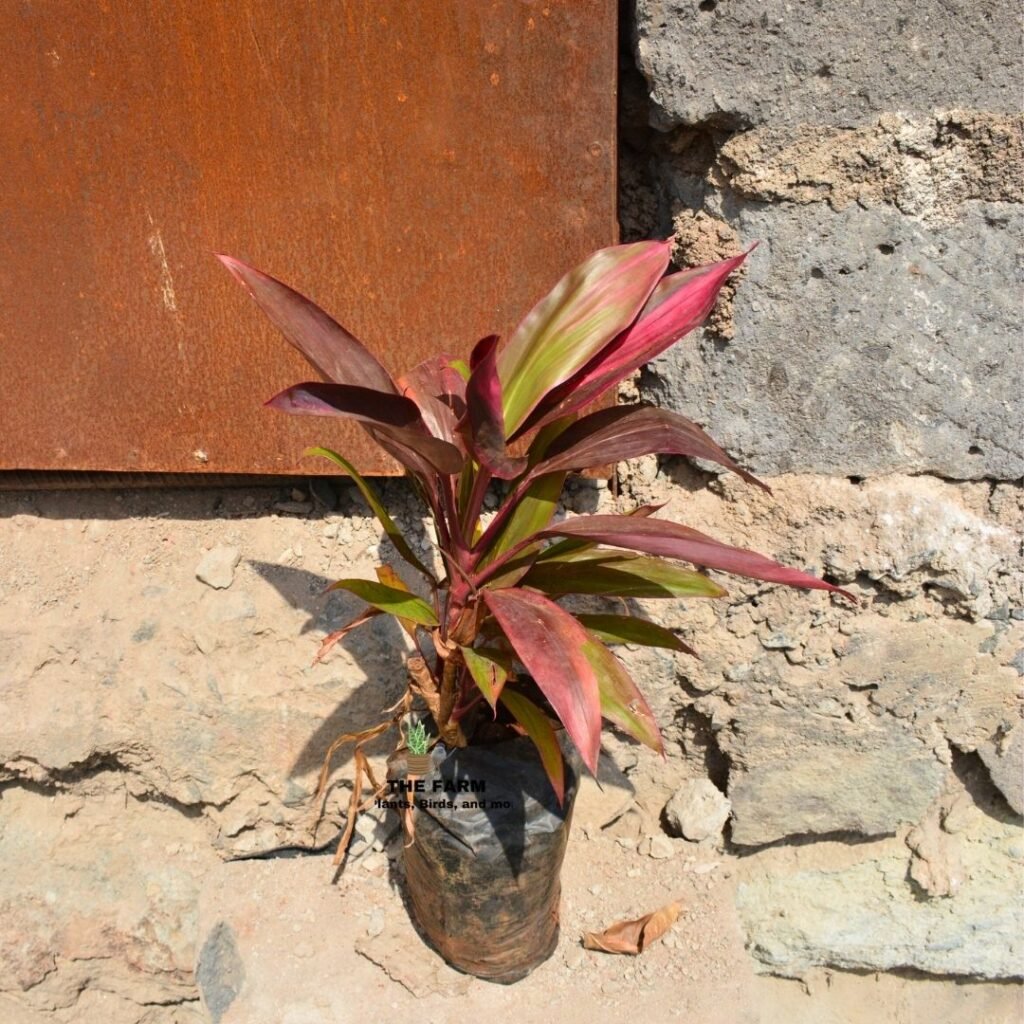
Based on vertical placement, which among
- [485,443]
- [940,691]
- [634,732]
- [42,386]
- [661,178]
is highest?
[661,178]

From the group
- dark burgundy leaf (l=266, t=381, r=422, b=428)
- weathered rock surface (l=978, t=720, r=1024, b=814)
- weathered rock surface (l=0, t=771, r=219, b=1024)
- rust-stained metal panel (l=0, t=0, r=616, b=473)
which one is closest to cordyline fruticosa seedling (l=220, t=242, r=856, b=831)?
dark burgundy leaf (l=266, t=381, r=422, b=428)

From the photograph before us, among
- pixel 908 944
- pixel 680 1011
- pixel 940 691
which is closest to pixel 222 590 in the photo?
pixel 680 1011

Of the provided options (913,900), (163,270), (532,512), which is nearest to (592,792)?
(913,900)

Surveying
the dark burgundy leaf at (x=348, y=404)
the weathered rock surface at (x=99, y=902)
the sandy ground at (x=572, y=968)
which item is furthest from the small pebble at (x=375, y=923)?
the dark burgundy leaf at (x=348, y=404)

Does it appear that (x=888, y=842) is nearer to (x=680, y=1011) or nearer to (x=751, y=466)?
(x=680, y=1011)

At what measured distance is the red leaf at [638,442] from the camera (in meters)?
1.26

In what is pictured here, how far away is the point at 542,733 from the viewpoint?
4.54 feet

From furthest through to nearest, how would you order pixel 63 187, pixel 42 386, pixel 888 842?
1. pixel 888 842
2. pixel 42 386
3. pixel 63 187

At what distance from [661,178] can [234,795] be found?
146cm

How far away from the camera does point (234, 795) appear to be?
6.02 ft

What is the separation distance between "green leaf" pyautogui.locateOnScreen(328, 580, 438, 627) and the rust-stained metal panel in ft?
1.26

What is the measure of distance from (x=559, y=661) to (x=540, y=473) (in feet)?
0.93

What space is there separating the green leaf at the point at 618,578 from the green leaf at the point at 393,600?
161mm

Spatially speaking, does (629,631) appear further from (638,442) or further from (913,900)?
(913,900)
